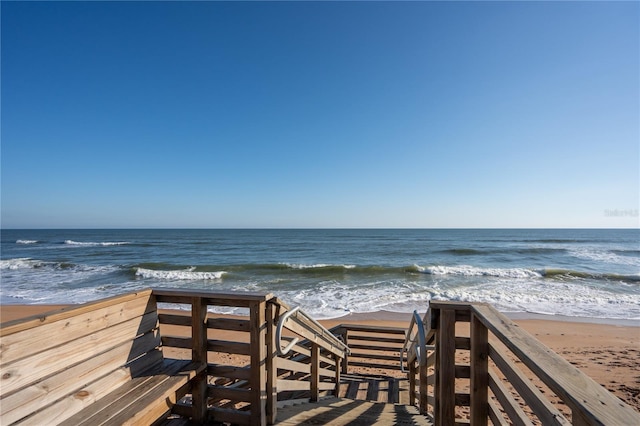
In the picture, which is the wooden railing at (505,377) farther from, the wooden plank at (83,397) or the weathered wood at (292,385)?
the wooden plank at (83,397)

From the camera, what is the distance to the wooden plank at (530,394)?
111 centimetres

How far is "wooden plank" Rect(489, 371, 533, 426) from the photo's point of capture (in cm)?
141

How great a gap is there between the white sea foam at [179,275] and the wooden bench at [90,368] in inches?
611

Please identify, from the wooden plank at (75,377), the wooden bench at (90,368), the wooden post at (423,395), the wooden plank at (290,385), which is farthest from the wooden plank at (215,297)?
the wooden post at (423,395)

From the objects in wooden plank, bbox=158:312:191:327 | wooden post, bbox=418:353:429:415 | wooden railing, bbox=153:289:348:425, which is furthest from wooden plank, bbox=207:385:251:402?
wooden post, bbox=418:353:429:415

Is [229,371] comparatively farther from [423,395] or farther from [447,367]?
[423,395]

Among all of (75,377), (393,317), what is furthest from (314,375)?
(393,317)

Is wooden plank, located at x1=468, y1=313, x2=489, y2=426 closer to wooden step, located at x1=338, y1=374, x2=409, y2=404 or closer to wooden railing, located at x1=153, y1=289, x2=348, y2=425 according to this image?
wooden railing, located at x1=153, y1=289, x2=348, y2=425

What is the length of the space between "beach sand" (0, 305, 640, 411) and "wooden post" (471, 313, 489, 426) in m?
5.15

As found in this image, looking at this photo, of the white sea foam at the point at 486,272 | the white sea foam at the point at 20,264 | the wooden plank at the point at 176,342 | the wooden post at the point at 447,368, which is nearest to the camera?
the wooden post at the point at 447,368

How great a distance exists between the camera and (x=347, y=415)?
10.0 ft

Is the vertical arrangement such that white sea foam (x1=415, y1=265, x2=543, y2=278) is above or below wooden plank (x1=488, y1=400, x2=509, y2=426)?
below

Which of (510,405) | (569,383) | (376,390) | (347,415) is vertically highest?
(569,383)

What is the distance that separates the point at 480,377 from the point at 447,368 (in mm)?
281
